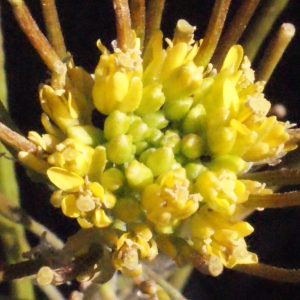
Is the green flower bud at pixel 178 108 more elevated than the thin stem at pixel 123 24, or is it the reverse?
the thin stem at pixel 123 24

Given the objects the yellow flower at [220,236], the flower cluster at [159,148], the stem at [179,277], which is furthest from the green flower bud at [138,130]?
the stem at [179,277]

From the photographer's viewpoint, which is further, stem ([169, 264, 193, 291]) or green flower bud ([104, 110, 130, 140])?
stem ([169, 264, 193, 291])

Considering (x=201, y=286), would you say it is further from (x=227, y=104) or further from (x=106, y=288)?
(x=227, y=104)

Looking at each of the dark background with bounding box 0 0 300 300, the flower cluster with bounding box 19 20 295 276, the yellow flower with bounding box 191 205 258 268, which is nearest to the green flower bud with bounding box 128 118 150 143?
the flower cluster with bounding box 19 20 295 276

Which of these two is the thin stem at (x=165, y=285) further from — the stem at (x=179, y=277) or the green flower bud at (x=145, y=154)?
the green flower bud at (x=145, y=154)

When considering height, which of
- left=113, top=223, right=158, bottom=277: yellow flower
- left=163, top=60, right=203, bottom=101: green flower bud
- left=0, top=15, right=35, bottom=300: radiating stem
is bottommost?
left=0, top=15, right=35, bottom=300: radiating stem

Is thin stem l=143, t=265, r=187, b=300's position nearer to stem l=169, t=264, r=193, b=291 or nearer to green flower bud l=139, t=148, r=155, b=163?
stem l=169, t=264, r=193, b=291

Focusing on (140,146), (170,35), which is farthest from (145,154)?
(170,35)

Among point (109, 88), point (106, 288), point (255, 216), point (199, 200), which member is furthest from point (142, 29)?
point (255, 216)
